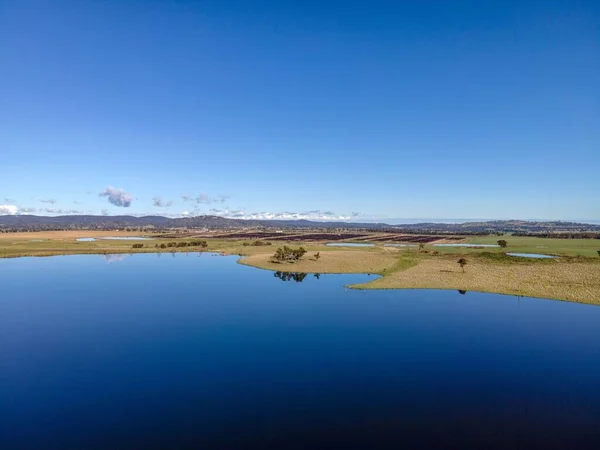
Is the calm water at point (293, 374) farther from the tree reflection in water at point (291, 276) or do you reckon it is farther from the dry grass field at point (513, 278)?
the tree reflection in water at point (291, 276)

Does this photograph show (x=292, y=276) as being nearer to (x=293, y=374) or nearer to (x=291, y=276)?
(x=291, y=276)

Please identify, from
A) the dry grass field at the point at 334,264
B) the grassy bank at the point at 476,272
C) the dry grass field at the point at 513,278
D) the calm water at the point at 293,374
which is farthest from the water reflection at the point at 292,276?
the calm water at the point at 293,374

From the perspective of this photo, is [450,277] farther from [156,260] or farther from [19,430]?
[156,260]

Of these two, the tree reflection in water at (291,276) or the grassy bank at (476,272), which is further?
the tree reflection in water at (291,276)

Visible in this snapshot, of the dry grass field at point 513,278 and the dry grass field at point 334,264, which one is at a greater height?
the dry grass field at point 334,264

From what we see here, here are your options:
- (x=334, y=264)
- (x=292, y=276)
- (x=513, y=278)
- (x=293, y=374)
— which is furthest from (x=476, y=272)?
(x=293, y=374)

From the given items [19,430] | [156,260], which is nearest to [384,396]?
[19,430]

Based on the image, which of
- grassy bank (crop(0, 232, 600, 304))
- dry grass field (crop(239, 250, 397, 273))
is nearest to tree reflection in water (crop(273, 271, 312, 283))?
dry grass field (crop(239, 250, 397, 273))

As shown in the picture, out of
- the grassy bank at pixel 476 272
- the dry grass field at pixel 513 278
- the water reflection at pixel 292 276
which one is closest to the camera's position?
the dry grass field at pixel 513 278
